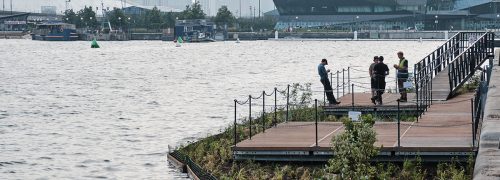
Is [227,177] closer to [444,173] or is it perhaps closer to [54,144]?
[444,173]

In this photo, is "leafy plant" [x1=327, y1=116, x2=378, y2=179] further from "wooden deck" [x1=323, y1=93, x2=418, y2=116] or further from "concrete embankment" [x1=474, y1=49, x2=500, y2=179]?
"wooden deck" [x1=323, y1=93, x2=418, y2=116]

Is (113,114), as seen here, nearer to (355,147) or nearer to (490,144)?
(490,144)

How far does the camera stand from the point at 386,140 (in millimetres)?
30281

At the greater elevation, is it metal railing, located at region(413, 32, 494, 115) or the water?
metal railing, located at region(413, 32, 494, 115)

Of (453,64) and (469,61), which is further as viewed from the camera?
(469,61)

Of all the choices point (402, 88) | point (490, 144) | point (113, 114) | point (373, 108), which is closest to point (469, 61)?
point (402, 88)

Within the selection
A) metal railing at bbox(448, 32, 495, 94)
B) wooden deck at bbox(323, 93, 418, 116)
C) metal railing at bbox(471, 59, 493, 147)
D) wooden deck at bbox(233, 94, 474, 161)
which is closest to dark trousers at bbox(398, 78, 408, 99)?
wooden deck at bbox(323, 93, 418, 116)

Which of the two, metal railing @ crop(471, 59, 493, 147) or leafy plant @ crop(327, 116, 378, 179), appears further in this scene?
metal railing @ crop(471, 59, 493, 147)

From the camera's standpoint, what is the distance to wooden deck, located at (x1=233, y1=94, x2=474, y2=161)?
92.5 feet

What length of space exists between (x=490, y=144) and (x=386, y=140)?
4401mm

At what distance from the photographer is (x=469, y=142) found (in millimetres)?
28766

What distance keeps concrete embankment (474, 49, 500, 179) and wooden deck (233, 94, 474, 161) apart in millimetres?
690

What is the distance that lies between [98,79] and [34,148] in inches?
2237

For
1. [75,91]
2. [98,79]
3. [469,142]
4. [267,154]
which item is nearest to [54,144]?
[267,154]
